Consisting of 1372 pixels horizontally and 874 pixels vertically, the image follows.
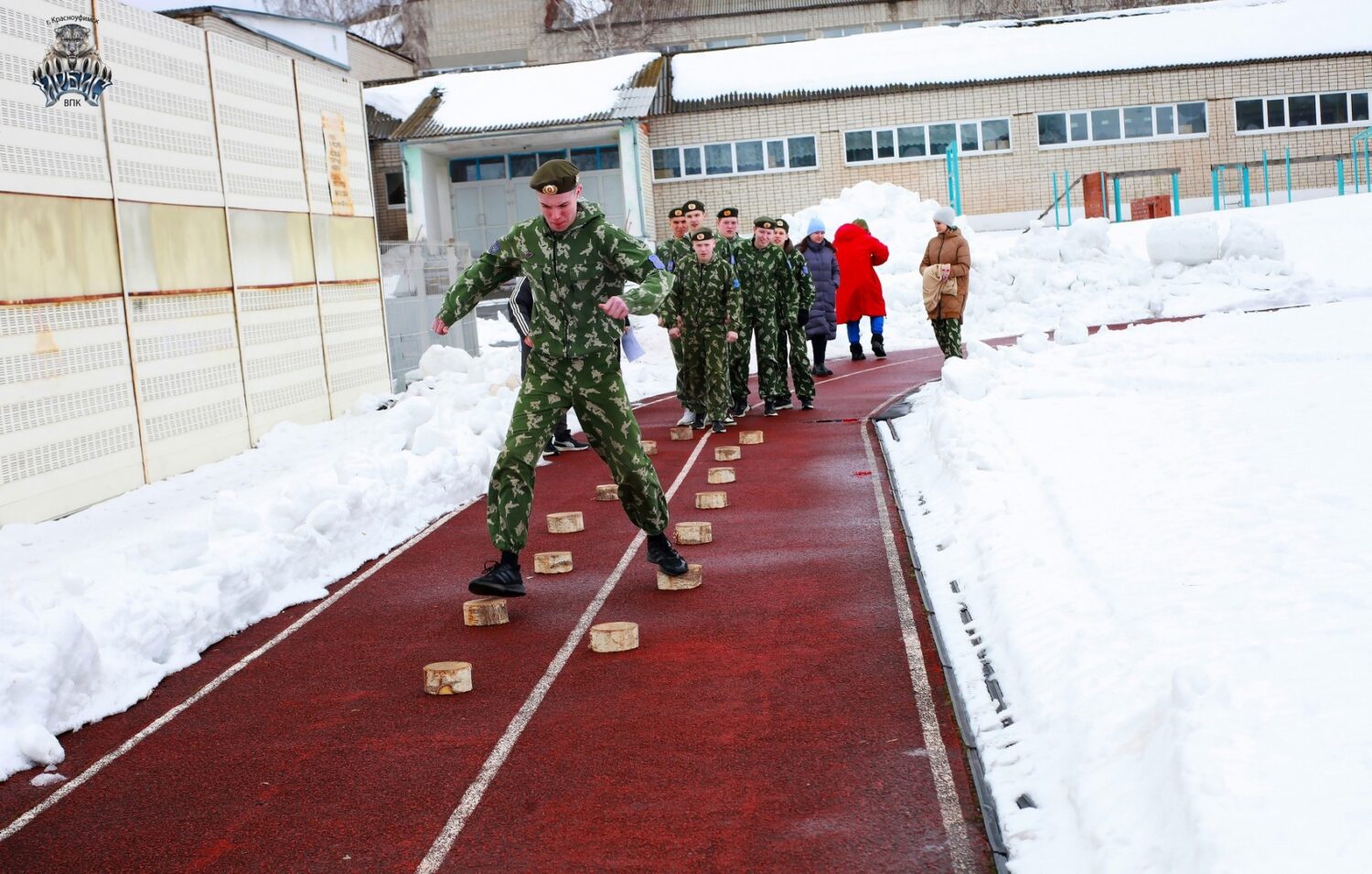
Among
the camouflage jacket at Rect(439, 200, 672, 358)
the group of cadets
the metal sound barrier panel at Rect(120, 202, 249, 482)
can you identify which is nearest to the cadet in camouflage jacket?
the camouflage jacket at Rect(439, 200, 672, 358)

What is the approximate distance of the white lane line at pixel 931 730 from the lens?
4608 mm

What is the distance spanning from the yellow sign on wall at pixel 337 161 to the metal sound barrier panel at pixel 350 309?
0.63 feet

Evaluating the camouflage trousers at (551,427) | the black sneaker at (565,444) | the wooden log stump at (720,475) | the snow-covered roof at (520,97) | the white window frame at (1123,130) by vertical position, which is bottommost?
Result: the wooden log stump at (720,475)

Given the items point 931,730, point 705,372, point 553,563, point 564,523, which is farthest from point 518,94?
point 931,730

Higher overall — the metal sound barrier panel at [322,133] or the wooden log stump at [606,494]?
the metal sound barrier panel at [322,133]

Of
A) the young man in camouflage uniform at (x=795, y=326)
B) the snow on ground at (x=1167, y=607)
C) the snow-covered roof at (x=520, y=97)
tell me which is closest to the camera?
the snow on ground at (x=1167, y=607)

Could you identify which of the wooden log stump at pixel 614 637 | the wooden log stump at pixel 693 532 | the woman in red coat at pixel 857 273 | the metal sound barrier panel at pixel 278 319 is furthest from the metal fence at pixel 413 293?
the wooden log stump at pixel 614 637

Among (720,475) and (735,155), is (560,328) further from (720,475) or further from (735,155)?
(735,155)

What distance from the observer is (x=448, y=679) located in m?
6.54

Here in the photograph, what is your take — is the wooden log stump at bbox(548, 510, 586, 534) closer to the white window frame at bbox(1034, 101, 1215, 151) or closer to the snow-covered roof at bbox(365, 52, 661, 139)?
the snow-covered roof at bbox(365, 52, 661, 139)

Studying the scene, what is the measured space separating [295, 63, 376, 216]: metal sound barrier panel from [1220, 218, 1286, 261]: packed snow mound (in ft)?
48.3

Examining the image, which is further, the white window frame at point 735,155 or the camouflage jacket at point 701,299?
the white window frame at point 735,155

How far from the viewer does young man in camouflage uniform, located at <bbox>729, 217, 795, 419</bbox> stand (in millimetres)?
15180

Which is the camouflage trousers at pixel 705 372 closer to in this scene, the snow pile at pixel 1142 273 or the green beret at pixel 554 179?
the green beret at pixel 554 179
